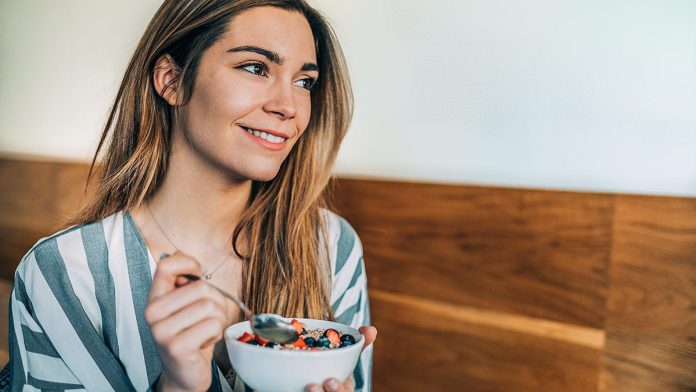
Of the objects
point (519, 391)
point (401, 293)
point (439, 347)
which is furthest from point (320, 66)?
point (519, 391)

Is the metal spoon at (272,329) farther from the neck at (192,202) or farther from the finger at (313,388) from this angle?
the neck at (192,202)

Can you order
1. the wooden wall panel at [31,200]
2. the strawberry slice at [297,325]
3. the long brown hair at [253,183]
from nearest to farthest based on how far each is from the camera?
the strawberry slice at [297,325] < the long brown hair at [253,183] < the wooden wall panel at [31,200]

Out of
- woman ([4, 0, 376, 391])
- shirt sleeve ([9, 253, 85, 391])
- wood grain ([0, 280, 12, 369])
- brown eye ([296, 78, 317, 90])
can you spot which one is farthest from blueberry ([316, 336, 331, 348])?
wood grain ([0, 280, 12, 369])

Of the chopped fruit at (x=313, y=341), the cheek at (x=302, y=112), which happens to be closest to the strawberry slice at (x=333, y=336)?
the chopped fruit at (x=313, y=341)

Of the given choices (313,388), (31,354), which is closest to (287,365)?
(313,388)

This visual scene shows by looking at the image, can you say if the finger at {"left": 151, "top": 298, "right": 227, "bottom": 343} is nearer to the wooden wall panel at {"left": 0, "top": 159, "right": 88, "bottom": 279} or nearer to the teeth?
the teeth

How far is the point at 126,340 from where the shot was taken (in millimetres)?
1045

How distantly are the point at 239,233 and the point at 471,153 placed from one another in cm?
57

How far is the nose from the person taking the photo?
1.07 meters

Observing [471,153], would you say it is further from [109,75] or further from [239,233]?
[109,75]

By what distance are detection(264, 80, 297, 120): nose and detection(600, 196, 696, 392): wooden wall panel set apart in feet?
2.11

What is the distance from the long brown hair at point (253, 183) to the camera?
1117 millimetres

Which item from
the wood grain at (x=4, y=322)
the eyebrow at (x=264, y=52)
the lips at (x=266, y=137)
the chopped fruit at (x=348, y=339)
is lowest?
the wood grain at (x=4, y=322)

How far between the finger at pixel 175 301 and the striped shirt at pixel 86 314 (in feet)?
0.94
